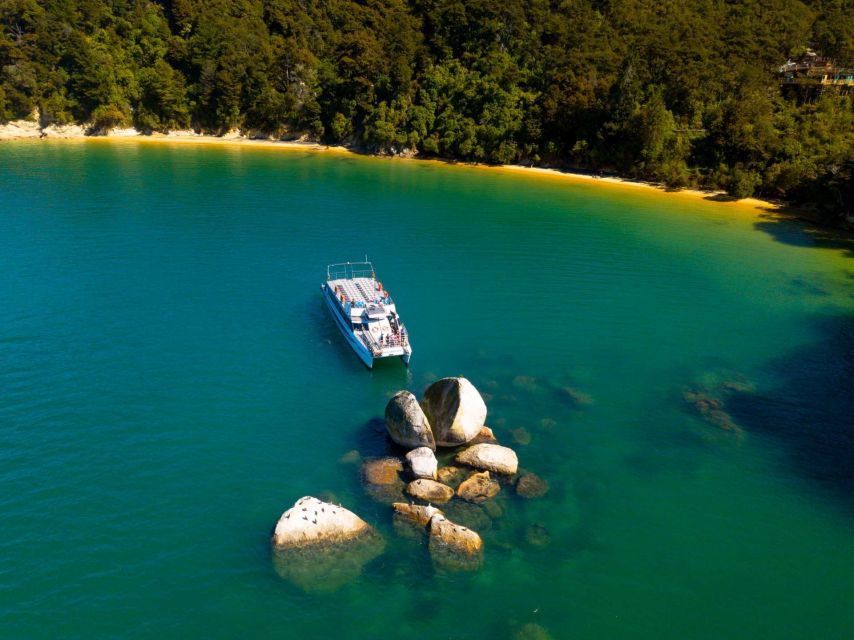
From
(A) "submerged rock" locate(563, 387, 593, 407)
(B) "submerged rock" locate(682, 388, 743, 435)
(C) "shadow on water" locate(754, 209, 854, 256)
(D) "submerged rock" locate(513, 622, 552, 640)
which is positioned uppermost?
(C) "shadow on water" locate(754, 209, 854, 256)

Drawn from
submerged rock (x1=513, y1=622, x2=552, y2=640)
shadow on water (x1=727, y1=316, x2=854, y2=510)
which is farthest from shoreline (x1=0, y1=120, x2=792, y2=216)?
submerged rock (x1=513, y1=622, x2=552, y2=640)

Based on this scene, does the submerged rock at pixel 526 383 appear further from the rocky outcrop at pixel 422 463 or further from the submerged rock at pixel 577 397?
the rocky outcrop at pixel 422 463

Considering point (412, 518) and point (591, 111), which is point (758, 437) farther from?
point (591, 111)

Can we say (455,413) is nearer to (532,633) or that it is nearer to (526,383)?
(526,383)

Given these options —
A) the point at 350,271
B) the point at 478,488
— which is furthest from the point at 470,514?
the point at 350,271

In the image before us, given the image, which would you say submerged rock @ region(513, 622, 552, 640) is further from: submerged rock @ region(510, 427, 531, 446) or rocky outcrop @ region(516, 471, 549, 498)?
submerged rock @ region(510, 427, 531, 446)

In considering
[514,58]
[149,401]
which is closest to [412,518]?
[149,401]

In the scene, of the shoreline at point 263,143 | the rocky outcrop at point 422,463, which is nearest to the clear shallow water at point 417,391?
the rocky outcrop at point 422,463
